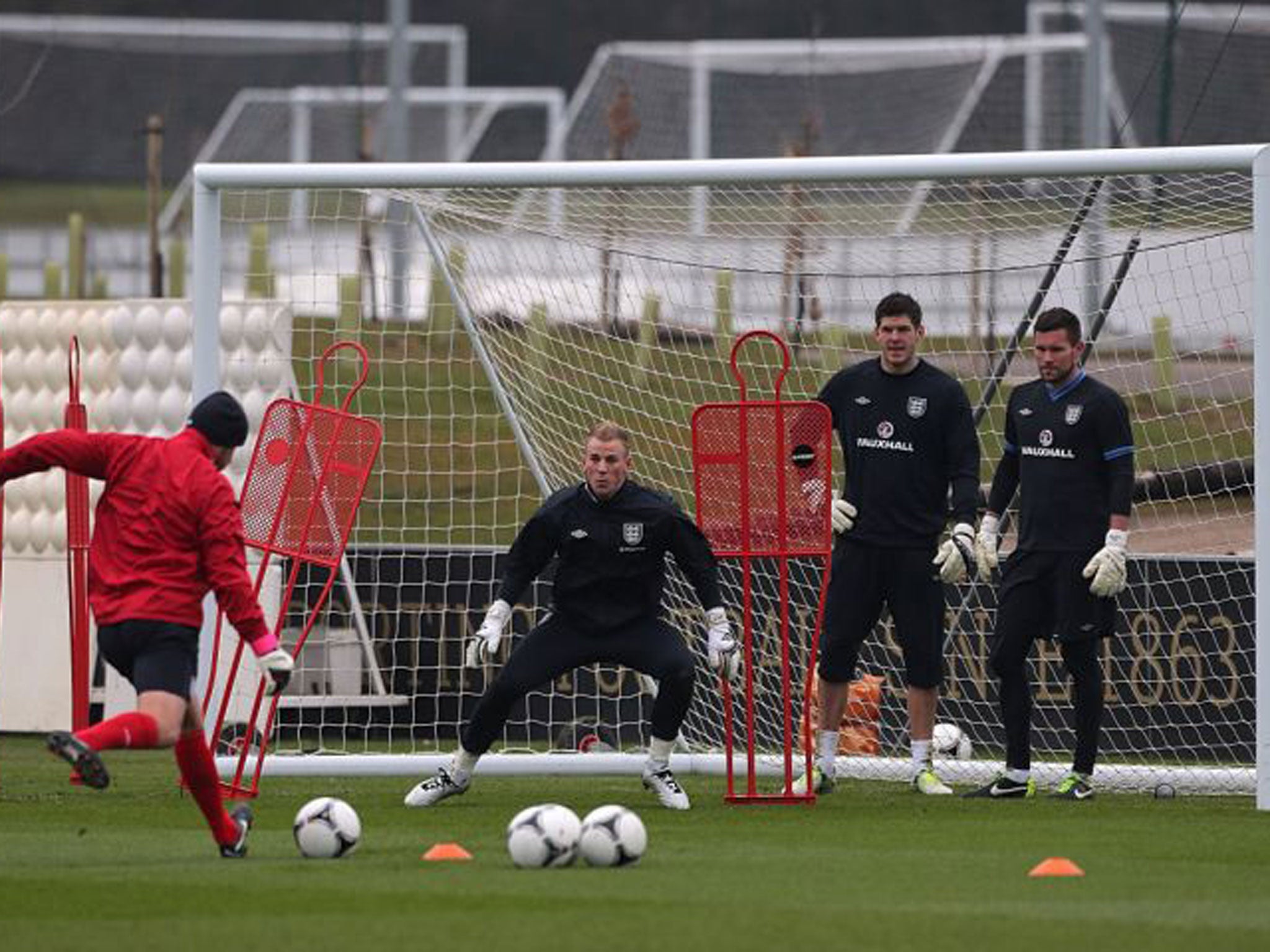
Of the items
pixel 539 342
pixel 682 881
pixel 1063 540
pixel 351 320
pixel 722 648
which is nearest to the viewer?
pixel 682 881

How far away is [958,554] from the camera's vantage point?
12422mm

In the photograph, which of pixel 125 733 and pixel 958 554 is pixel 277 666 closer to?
pixel 125 733

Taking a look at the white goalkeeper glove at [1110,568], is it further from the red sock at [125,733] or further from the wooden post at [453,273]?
Answer: the red sock at [125,733]

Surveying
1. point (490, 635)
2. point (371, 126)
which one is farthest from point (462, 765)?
point (371, 126)

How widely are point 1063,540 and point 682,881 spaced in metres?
3.81

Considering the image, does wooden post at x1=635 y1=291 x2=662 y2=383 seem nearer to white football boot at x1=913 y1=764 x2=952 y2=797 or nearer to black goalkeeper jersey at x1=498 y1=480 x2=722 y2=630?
black goalkeeper jersey at x1=498 y1=480 x2=722 y2=630

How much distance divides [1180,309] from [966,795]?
3233 mm

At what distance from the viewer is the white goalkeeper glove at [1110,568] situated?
12070 mm

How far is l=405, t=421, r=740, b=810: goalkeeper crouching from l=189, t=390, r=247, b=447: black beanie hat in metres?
2.32

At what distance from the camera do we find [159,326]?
1698 centimetres

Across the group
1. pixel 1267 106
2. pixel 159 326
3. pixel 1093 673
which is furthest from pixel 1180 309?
pixel 1267 106

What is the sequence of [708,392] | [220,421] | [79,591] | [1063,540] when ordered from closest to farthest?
[220,421]
[1063,540]
[79,591]
[708,392]

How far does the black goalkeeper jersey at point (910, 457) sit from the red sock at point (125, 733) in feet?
14.0

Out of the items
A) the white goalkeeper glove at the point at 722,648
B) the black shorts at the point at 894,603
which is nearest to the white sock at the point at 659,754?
the white goalkeeper glove at the point at 722,648
